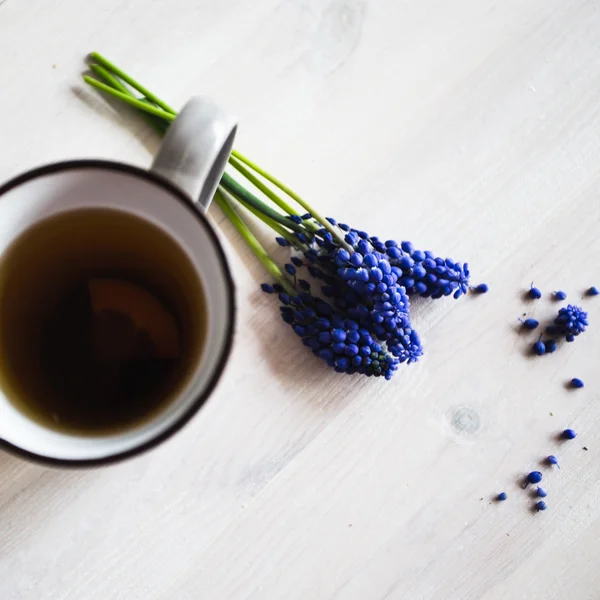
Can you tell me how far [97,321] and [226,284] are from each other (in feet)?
0.66

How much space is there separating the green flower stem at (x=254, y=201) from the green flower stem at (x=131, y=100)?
0.08 metres

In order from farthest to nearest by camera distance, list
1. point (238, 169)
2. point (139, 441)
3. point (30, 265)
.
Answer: point (238, 169)
point (30, 265)
point (139, 441)

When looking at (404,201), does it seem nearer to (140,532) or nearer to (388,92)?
(388,92)

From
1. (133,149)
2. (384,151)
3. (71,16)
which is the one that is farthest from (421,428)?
(71,16)

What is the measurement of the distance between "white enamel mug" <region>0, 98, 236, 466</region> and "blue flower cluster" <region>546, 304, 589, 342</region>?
39 cm

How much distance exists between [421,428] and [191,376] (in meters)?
0.30

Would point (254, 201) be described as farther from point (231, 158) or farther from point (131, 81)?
point (131, 81)

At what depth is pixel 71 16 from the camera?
0.73 m

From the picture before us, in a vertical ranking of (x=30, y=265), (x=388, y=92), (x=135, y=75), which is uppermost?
(x=388, y=92)

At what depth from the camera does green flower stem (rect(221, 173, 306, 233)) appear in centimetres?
72

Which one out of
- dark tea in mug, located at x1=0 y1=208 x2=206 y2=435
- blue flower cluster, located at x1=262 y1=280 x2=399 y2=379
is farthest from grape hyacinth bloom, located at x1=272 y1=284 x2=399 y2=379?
dark tea in mug, located at x1=0 y1=208 x2=206 y2=435

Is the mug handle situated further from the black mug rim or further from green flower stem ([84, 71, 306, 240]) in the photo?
green flower stem ([84, 71, 306, 240])

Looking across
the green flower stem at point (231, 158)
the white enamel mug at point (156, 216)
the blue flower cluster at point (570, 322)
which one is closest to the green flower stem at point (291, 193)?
the green flower stem at point (231, 158)

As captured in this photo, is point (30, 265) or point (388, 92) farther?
point (388, 92)
